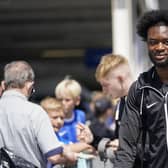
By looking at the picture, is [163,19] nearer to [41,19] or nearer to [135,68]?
[135,68]

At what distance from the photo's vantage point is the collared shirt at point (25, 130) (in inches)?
197

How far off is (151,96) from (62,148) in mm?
809

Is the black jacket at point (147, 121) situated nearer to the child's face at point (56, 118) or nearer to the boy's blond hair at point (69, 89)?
the child's face at point (56, 118)

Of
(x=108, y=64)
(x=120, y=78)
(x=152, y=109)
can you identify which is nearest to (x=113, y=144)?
(x=120, y=78)

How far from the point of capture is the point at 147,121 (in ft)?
15.3

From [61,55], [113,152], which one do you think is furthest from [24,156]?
[61,55]

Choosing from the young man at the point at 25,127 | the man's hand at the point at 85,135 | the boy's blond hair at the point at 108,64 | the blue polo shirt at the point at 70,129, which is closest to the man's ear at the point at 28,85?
the young man at the point at 25,127

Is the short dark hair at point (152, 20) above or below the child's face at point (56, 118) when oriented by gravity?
above

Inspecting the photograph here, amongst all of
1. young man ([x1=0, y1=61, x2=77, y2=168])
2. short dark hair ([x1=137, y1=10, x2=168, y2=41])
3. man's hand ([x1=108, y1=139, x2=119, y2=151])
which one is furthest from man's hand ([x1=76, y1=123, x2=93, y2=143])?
short dark hair ([x1=137, y1=10, x2=168, y2=41])

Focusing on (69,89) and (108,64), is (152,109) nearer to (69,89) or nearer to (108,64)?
(108,64)

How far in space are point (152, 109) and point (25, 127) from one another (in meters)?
0.94

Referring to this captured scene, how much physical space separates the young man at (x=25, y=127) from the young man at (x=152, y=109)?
1.78 feet

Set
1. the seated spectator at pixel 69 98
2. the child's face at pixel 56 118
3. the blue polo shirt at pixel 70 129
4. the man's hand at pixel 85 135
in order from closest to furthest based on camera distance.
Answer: the man's hand at pixel 85 135
the child's face at pixel 56 118
the blue polo shirt at pixel 70 129
the seated spectator at pixel 69 98

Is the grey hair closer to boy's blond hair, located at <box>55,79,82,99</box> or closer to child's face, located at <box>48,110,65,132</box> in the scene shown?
child's face, located at <box>48,110,65,132</box>
